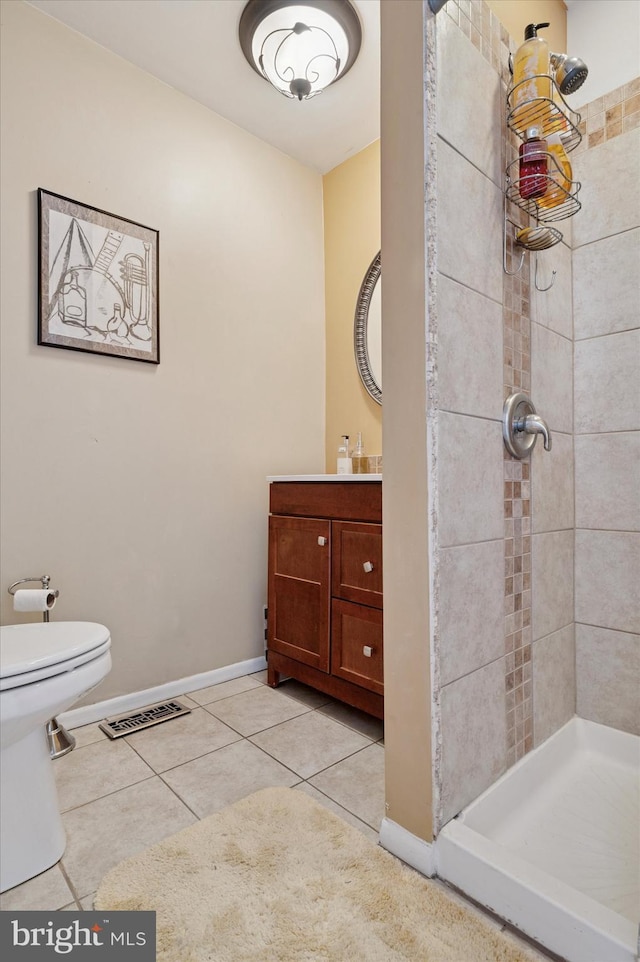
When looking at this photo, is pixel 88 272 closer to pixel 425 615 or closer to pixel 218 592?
pixel 218 592

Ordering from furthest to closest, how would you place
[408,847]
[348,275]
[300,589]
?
[348,275] < [300,589] < [408,847]

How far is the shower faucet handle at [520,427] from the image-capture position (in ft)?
4.25

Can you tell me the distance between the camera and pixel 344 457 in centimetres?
238

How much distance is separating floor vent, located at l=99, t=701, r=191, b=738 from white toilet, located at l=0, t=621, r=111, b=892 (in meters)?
0.57

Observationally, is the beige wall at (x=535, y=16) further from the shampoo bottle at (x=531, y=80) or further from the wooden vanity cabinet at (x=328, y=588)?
the wooden vanity cabinet at (x=328, y=588)

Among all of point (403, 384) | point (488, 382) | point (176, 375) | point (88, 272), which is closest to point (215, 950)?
point (403, 384)

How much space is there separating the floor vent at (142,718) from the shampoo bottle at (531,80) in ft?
7.05

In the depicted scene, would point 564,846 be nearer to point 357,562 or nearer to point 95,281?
point 357,562

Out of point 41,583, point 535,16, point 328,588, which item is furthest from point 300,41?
point 41,583

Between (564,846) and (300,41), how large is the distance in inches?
99.0

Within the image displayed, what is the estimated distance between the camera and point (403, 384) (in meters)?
1.15

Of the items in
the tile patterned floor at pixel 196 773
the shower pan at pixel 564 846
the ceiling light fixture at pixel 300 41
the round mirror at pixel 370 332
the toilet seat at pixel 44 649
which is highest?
the ceiling light fixture at pixel 300 41

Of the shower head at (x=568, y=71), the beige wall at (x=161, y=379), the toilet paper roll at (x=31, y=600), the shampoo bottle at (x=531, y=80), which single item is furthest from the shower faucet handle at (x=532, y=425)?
the toilet paper roll at (x=31, y=600)

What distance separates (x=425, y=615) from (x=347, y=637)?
2.50 feet
